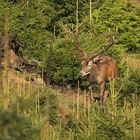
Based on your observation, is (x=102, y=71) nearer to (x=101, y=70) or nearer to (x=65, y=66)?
(x=101, y=70)

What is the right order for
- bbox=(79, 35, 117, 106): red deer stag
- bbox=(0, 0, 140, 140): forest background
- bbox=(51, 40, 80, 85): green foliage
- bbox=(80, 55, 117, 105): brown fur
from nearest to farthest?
bbox=(0, 0, 140, 140): forest background < bbox=(79, 35, 117, 106): red deer stag < bbox=(80, 55, 117, 105): brown fur < bbox=(51, 40, 80, 85): green foliage

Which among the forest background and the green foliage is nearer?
the forest background

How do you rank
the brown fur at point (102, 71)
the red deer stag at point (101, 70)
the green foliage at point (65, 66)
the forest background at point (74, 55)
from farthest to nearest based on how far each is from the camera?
1. the green foliage at point (65, 66)
2. the brown fur at point (102, 71)
3. the red deer stag at point (101, 70)
4. the forest background at point (74, 55)

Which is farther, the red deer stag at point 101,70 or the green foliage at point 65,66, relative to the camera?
the green foliage at point 65,66

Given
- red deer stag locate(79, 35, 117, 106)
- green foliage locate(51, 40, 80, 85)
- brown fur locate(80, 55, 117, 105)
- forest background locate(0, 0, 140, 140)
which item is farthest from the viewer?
green foliage locate(51, 40, 80, 85)

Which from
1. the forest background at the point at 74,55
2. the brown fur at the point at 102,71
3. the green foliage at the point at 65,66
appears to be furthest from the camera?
the green foliage at the point at 65,66

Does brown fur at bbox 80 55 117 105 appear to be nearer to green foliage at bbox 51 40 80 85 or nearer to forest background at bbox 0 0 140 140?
forest background at bbox 0 0 140 140

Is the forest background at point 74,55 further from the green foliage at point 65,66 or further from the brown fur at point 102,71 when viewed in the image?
the brown fur at point 102,71

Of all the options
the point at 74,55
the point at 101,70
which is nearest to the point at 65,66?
A: the point at 74,55

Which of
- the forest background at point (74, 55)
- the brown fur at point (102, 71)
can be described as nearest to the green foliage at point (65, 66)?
the forest background at point (74, 55)

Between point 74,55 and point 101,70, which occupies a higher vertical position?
point 74,55

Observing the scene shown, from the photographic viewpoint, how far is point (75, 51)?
15.7m

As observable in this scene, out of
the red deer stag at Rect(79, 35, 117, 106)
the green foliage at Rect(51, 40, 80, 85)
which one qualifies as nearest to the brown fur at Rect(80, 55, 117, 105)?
the red deer stag at Rect(79, 35, 117, 106)

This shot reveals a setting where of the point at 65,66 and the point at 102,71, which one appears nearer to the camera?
the point at 102,71
